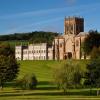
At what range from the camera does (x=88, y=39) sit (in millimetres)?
145750

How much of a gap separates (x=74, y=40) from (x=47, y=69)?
48.1 m

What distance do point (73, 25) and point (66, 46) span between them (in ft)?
32.2

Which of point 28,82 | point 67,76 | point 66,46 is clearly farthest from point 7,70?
point 66,46

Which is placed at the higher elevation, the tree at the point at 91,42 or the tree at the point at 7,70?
the tree at the point at 91,42

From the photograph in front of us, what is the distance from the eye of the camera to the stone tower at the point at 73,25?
168000 millimetres

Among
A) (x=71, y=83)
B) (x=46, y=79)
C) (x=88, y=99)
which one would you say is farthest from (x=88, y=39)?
(x=88, y=99)

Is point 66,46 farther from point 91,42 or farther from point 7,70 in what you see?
point 7,70

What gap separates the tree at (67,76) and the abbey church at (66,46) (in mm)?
76783

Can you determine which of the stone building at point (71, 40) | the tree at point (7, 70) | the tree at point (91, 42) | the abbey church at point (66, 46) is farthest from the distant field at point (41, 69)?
the stone building at point (71, 40)

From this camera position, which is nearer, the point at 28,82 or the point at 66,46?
the point at 28,82

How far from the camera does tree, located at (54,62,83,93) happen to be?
6994 centimetres

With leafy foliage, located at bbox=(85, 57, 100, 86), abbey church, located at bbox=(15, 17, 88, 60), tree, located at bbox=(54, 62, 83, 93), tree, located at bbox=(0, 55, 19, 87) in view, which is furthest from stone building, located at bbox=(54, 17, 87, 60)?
tree, located at bbox=(54, 62, 83, 93)

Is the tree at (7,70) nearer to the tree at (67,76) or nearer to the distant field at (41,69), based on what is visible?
the tree at (67,76)

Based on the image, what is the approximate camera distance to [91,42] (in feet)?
477
